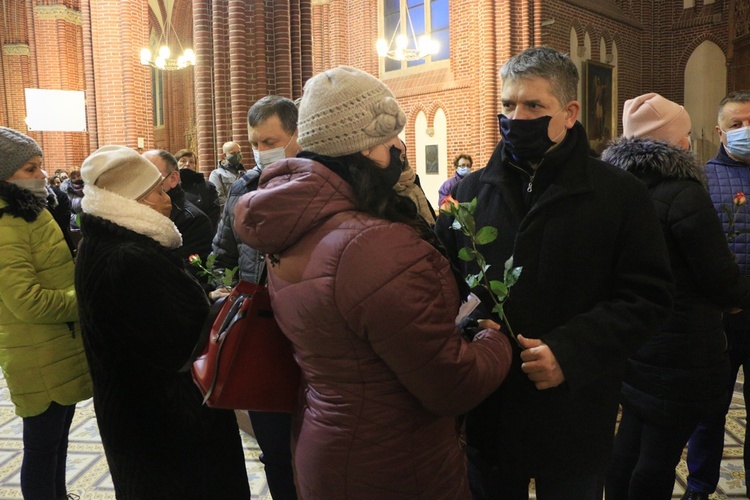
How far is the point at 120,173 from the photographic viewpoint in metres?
1.95

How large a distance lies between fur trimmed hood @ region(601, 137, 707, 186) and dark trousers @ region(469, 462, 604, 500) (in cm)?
106

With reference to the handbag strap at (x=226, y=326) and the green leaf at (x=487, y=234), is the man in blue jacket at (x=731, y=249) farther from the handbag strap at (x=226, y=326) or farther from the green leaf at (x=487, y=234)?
the handbag strap at (x=226, y=326)

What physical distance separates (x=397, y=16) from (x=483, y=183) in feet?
47.3

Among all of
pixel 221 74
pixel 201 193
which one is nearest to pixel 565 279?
pixel 201 193

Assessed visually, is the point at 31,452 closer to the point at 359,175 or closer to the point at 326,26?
the point at 359,175

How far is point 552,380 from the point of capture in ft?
4.90

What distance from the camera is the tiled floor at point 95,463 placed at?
126 inches

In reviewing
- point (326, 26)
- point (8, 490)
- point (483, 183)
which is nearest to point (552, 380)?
point (483, 183)

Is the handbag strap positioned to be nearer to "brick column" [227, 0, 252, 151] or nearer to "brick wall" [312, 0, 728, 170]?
"brick column" [227, 0, 252, 151]

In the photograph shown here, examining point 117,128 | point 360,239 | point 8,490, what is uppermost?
point 117,128

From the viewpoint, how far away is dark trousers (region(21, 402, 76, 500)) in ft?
8.58

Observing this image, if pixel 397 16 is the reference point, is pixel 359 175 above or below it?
below

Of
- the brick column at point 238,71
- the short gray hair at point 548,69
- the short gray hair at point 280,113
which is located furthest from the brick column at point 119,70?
the short gray hair at point 548,69

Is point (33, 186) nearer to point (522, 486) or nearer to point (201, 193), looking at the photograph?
point (201, 193)
